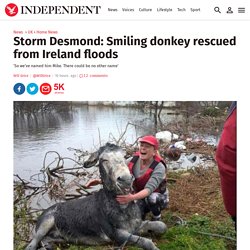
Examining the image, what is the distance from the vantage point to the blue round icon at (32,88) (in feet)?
4.63

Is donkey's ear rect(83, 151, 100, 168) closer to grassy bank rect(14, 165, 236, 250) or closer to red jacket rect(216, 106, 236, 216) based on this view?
grassy bank rect(14, 165, 236, 250)

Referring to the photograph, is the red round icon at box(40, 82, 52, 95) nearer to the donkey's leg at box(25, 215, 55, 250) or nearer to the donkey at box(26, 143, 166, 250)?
the donkey at box(26, 143, 166, 250)

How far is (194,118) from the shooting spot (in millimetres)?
1520

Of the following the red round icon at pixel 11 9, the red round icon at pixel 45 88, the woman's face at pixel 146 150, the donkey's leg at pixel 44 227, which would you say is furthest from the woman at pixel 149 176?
the red round icon at pixel 11 9

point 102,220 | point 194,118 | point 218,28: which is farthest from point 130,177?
point 218,28

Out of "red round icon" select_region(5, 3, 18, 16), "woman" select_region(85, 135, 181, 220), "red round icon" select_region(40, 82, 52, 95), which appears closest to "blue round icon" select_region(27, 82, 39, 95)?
"red round icon" select_region(40, 82, 52, 95)

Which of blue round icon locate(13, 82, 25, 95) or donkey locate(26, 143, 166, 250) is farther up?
blue round icon locate(13, 82, 25, 95)

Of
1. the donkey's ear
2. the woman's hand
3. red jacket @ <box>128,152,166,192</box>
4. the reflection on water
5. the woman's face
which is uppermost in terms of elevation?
the reflection on water

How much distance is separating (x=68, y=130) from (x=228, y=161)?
55 cm

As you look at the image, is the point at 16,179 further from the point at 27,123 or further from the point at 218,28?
the point at 218,28

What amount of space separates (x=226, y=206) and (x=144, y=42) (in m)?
0.61

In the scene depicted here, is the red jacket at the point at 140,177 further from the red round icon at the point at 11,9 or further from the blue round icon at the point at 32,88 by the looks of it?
the red round icon at the point at 11,9

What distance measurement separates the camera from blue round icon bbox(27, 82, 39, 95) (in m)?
1.41

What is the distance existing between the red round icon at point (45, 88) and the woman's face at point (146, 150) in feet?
1.18
